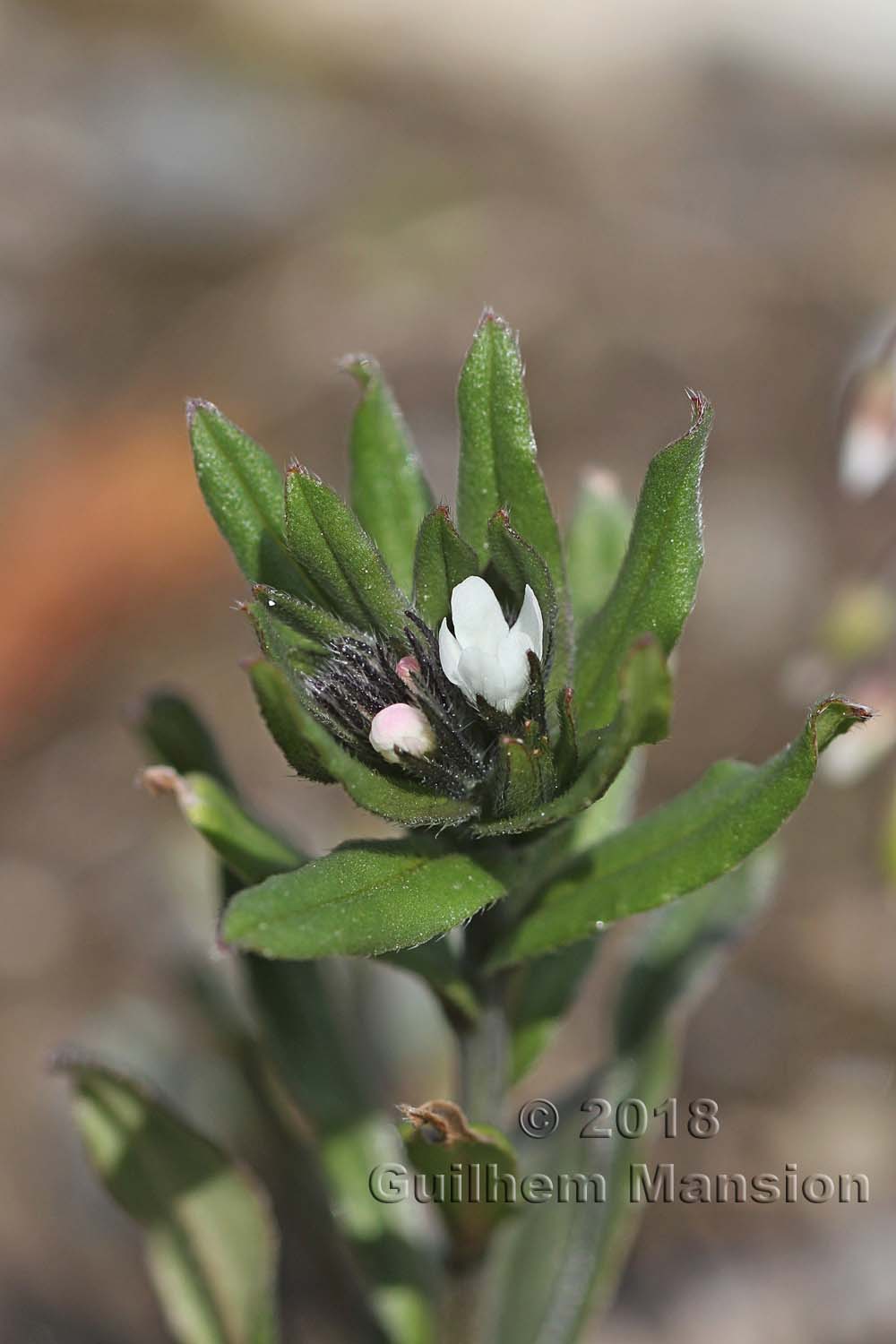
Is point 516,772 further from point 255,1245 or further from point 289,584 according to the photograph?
point 255,1245

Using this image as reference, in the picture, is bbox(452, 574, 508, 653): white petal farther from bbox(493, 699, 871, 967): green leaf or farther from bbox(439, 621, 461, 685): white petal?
bbox(493, 699, 871, 967): green leaf

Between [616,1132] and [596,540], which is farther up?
[596,540]

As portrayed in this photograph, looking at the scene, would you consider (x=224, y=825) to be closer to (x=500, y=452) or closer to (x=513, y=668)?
(x=513, y=668)

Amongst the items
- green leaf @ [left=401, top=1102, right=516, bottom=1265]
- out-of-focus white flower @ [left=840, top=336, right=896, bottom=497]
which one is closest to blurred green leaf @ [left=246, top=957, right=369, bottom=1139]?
green leaf @ [left=401, top=1102, right=516, bottom=1265]

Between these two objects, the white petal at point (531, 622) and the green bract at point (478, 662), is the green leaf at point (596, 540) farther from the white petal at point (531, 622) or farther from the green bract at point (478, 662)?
the white petal at point (531, 622)

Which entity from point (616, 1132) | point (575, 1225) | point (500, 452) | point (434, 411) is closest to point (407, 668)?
point (500, 452)

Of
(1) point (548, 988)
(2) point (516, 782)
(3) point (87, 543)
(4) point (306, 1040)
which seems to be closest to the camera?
(2) point (516, 782)
